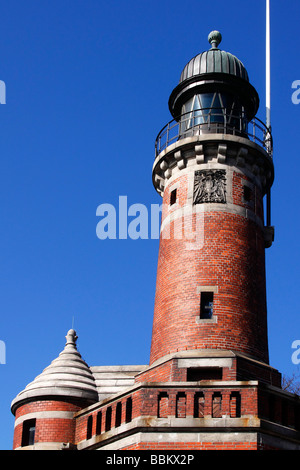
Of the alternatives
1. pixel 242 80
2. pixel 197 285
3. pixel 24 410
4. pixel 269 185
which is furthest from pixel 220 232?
pixel 24 410

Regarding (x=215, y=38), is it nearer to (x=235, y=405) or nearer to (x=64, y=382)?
(x=64, y=382)

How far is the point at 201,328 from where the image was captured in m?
22.7

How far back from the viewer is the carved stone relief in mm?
24711

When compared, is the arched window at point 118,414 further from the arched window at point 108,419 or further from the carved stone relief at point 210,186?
the carved stone relief at point 210,186

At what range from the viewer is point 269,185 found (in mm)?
26969

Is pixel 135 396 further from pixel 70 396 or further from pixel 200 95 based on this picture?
pixel 200 95

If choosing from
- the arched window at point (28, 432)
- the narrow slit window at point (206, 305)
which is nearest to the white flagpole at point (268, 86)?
the narrow slit window at point (206, 305)

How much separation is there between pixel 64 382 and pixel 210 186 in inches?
276

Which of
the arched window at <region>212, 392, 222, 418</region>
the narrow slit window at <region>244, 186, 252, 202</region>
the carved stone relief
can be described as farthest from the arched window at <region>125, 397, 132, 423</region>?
the narrow slit window at <region>244, 186, 252, 202</region>

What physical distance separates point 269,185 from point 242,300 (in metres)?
5.07

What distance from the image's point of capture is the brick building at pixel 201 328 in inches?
780

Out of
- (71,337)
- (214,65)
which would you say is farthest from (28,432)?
(214,65)

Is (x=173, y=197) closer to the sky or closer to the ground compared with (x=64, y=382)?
closer to the sky

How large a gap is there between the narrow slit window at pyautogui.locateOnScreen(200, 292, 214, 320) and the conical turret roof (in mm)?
3804
